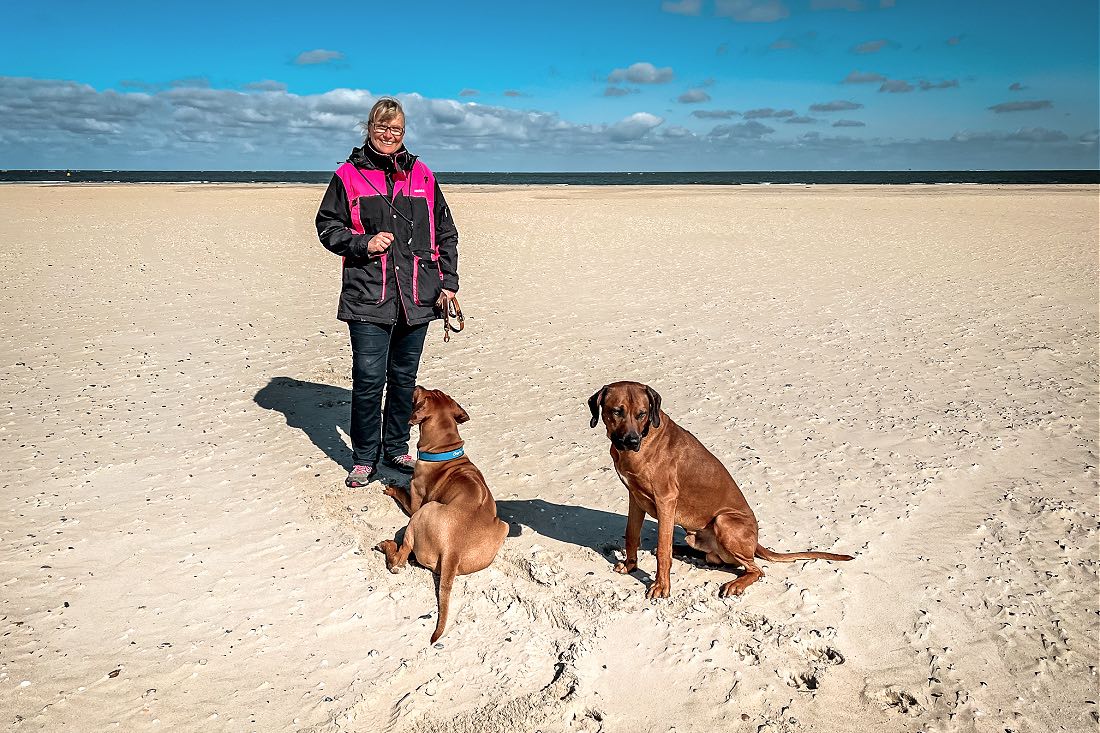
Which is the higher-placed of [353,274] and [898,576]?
[353,274]

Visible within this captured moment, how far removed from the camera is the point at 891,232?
25328 millimetres

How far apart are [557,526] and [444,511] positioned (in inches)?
47.8

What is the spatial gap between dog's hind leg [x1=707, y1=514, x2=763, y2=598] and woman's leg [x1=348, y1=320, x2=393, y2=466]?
2.95m

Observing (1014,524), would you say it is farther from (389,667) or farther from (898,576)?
(389,667)

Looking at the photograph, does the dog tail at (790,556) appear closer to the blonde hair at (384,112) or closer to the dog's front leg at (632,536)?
the dog's front leg at (632,536)

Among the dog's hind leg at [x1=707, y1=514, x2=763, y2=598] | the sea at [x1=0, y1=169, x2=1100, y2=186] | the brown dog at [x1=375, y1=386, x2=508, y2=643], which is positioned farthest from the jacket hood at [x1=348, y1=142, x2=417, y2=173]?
the sea at [x1=0, y1=169, x2=1100, y2=186]

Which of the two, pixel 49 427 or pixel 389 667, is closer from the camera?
pixel 389 667

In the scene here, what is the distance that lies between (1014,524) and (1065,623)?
1323 millimetres

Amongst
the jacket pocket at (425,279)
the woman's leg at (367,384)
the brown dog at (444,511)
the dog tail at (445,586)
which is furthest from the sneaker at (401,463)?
the dog tail at (445,586)

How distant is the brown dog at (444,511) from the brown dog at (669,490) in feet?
3.06

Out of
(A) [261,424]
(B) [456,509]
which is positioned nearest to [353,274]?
(B) [456,509]

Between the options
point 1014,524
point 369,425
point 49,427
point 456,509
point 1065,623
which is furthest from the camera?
point 49,427

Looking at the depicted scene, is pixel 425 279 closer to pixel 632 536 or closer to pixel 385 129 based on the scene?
pixel 385 129

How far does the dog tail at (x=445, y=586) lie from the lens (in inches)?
165
